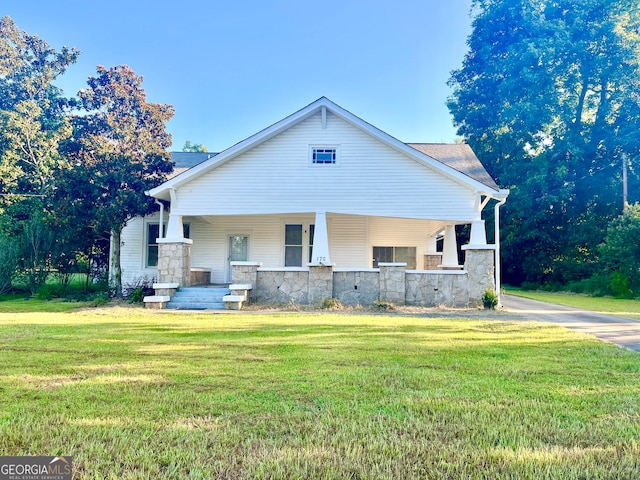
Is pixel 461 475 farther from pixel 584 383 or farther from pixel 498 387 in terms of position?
pixel 584 383

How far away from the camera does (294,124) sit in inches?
529

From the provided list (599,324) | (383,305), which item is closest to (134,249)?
(383,305)

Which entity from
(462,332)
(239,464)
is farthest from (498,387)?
(462,332)

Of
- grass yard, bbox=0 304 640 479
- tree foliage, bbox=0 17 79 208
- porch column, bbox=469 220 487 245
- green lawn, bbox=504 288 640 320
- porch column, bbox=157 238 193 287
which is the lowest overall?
green lawn, bbox=504 288 640 320

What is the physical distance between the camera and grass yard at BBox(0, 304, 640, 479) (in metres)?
2.44

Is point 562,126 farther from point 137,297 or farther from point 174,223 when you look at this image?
point 137,297

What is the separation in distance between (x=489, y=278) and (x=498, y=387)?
28.4 ft

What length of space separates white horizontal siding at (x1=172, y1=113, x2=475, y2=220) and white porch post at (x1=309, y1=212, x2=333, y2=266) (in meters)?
0.43

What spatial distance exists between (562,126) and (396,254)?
1862cm

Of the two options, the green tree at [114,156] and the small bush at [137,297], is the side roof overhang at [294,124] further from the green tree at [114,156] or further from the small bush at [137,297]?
the small bush at [137,297]

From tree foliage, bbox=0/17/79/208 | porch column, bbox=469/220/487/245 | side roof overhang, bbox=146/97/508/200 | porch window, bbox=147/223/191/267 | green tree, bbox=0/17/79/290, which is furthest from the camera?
tree foliage, bbox=0/17/79/208

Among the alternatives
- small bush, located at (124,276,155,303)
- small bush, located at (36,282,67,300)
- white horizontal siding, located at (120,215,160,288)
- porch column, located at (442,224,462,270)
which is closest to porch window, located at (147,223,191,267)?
white horizontal siding, located at (120,215,160,288)

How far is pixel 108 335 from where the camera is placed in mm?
6766

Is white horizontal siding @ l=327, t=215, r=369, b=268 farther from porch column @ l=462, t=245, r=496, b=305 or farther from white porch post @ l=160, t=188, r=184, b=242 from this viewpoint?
white porch post @ l=160, t=188, r=184, b=242
